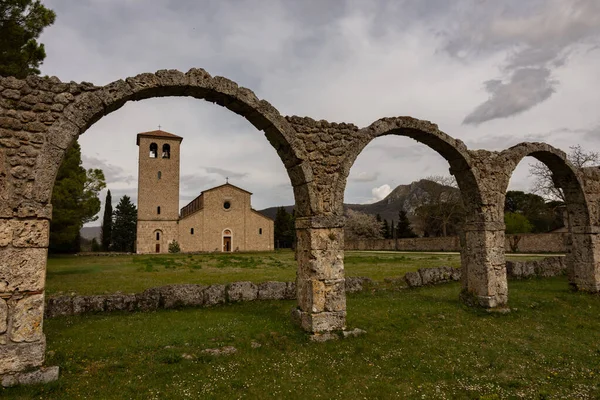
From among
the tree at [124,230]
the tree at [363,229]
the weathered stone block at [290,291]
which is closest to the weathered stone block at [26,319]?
the weathered stone block at [290,291]

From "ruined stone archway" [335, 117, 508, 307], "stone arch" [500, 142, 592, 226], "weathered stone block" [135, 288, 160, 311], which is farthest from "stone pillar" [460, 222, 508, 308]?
"weathered stone block" [135, 288, 160, 311]

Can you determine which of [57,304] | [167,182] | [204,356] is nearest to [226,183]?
[167,182]

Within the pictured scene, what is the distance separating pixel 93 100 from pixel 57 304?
5.76m

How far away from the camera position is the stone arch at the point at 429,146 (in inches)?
326

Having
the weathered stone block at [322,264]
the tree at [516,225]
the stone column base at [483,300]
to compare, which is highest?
the tree at [516,225]

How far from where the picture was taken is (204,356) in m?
6.21

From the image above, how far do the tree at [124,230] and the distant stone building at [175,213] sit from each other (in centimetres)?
1468

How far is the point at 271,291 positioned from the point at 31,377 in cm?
667

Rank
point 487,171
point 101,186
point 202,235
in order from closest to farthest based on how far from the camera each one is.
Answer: point 487,171, point 101,186, point 202,235

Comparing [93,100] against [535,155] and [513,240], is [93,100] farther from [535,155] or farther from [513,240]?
[513,240]

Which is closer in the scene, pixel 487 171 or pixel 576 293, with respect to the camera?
pixel 487 171

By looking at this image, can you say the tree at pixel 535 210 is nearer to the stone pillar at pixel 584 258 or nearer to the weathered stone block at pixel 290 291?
the stone pillar at pixel 584 258

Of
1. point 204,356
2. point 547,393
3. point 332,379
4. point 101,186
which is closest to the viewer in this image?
point 547,393

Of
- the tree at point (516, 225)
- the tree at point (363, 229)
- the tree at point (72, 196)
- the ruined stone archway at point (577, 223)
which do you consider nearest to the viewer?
the ruined stone archway at point (577, 223)
